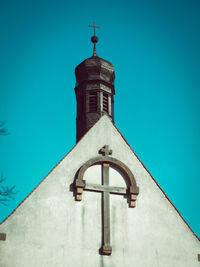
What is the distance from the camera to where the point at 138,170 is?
17.0 metres

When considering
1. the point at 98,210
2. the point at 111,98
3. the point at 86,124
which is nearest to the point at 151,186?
the point at 98,210

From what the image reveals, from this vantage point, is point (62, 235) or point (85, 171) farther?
point (85, 171)

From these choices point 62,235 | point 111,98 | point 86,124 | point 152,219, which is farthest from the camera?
point 111,98

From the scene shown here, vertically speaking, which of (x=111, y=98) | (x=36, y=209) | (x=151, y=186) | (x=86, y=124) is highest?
(x=111, y=98)

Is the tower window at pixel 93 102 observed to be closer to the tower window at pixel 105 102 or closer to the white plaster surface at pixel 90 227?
the tower window at pixel 105 102

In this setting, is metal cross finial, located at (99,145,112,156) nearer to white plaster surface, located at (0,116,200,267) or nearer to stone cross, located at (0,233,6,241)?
white plaster surface, located at (0,116,200,267)

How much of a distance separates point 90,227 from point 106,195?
1211 millimetres

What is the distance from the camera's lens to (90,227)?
50.5 ft

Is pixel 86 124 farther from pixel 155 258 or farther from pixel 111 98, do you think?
pixel 155 258

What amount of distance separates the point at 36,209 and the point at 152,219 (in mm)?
3741

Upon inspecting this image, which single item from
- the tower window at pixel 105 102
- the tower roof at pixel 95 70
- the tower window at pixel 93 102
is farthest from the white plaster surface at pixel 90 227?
the tower roof at pixel 95 70

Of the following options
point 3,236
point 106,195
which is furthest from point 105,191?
point 3,236

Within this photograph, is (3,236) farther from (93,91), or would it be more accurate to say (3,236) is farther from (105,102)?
(93,91)

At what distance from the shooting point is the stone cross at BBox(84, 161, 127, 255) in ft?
49.7
